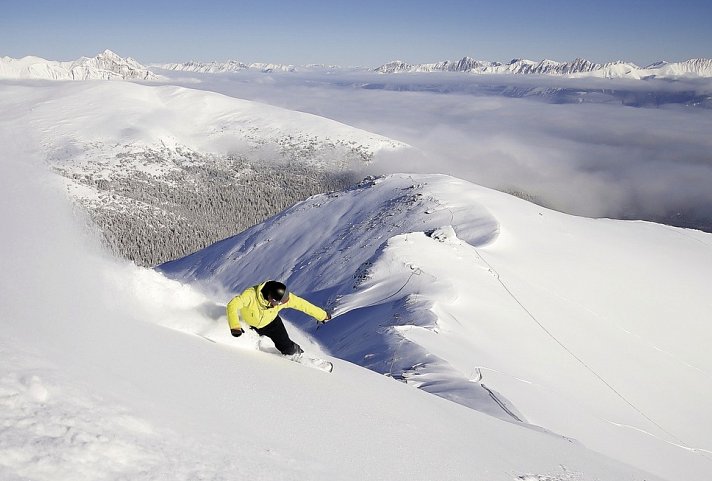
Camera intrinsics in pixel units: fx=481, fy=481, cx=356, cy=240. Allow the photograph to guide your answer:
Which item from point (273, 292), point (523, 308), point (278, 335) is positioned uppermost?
point (273, 292)

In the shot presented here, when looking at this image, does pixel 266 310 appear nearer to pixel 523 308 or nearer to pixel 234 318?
pixel 234 318

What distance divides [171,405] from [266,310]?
4261 mm

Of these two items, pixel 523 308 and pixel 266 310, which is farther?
pixel 523 308

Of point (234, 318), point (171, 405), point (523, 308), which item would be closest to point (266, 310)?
point (234, 318)

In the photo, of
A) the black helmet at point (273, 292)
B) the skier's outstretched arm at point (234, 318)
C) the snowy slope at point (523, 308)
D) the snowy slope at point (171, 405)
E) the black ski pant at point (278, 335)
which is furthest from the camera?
the snowy slope at point (523, 308)

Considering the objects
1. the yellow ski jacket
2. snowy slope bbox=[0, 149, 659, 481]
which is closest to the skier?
the yellow ski jacket

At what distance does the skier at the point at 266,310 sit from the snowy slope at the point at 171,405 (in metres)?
0.54

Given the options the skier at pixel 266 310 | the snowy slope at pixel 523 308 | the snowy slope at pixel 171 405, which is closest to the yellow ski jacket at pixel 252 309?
the skier at pixel 266 310

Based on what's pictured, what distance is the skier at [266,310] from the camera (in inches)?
402

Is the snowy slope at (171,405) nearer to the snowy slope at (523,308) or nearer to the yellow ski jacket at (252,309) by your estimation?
the yellow ski jacket at (252,309)

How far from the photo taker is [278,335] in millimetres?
11156

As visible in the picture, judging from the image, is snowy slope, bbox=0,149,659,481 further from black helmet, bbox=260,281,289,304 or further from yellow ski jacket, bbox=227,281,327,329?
black helmet, bbox=260,281,289,304

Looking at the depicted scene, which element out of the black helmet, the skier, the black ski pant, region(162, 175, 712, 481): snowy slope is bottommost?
region(162, 175, 712, 481): snowy slope

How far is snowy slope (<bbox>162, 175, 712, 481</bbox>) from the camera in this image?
2381 cm
